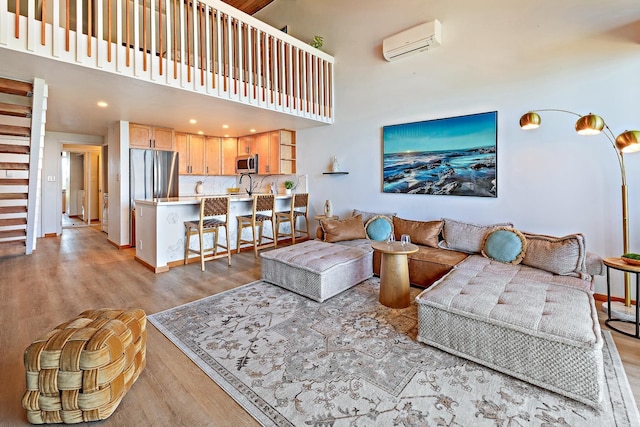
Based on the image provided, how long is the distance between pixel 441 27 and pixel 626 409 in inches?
165

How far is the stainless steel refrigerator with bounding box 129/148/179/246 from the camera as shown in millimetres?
5539

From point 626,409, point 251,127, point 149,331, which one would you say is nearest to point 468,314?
point 626,409

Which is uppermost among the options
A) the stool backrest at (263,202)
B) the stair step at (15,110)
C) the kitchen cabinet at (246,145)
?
the kitchen cabinet at (246,145)

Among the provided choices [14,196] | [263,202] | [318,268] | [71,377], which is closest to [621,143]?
[318,268]

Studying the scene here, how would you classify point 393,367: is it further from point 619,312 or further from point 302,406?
point 619,312

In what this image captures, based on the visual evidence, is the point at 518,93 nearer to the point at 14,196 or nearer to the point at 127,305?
the point at 127,305

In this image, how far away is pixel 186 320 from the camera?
2635 mm

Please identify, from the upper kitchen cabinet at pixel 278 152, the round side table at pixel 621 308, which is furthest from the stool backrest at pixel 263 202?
the round side table at pixel 621 308

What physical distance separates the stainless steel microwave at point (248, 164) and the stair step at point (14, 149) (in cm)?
358

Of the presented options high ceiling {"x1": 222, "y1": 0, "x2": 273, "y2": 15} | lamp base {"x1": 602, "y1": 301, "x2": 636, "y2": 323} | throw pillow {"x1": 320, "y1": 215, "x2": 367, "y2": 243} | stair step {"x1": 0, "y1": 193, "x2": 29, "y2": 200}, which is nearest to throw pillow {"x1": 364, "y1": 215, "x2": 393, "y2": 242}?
throw pillow {"x1": 320, "y1": 215, "x2": 367, "y2": 243}

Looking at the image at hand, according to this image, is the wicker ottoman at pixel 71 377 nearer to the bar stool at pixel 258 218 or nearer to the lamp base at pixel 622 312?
the bar stool at pixel 258 218

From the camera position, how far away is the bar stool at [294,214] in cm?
545

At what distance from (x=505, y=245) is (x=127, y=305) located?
390 centimetres

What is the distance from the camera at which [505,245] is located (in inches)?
122
